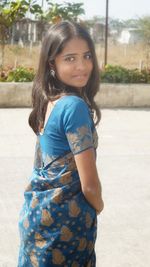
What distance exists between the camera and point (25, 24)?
11531mm

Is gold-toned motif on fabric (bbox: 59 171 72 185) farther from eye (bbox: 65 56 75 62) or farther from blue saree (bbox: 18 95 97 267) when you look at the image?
eye (bbox: 65 56 75 62)

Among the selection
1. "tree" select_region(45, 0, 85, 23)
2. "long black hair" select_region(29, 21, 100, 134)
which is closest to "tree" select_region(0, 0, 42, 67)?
"tree" select_region(45, 0, 85, 23)

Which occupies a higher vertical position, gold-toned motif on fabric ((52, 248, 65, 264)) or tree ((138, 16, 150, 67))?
tree ((138, 16, 150, 67))

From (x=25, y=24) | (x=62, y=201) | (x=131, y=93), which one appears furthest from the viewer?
(x=25, y=24)

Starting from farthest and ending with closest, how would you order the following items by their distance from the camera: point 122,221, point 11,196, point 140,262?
point 11,196 → point 122,221 → point 140,262

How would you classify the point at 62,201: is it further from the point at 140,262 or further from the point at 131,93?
the point at 131,93

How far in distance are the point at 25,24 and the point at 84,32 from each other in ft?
32.7

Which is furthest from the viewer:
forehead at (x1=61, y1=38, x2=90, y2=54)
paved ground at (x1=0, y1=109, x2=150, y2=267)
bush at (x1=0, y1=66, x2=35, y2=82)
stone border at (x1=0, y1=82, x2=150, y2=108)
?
bush at (x1=0, y1=66, x2=35, y2=82)

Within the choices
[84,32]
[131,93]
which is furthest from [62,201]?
[131,93]

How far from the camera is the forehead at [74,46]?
182 cm

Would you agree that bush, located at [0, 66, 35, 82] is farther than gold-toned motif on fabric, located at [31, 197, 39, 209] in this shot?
Yes

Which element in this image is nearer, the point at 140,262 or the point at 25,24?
the point at 140,262

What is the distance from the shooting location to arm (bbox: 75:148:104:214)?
176 cm

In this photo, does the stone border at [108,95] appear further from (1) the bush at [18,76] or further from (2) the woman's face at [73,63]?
(2) the woman's face at [73,63]
